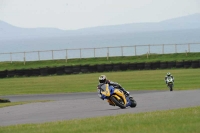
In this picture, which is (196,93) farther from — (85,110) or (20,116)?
(20,116)

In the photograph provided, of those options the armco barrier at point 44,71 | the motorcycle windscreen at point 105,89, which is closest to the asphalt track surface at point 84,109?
the motorcycle windscreen at point 105,89

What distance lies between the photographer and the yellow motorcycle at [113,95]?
66.2 ft

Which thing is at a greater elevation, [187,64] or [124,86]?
[187,64]

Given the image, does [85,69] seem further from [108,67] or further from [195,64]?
[195,64]

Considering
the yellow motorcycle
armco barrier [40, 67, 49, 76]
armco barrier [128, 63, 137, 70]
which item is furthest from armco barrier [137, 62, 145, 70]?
the yellow motorcycle

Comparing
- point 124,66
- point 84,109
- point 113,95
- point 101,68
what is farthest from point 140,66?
point 113,95

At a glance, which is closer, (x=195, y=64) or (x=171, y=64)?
(x=195, y=64)

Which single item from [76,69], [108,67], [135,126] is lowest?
[135,126]

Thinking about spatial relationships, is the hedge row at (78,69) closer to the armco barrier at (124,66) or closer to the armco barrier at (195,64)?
the armco barrier at (124,66)

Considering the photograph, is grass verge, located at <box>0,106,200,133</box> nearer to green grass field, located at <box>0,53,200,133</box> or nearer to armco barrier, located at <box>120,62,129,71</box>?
green grass field, located at <box>0,53,200,133</box>

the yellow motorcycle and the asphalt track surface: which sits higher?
the yellow motorcycle

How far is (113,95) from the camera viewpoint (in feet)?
67.2

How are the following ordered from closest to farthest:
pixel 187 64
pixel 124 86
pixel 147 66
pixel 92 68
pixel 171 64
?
pixel 124 86, pixel 187 64, pixel 171 64, pixel 147 66, pixel 92 68

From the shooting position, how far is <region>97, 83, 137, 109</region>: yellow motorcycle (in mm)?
20172
